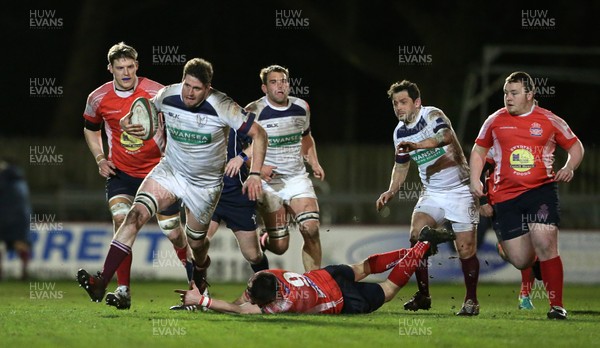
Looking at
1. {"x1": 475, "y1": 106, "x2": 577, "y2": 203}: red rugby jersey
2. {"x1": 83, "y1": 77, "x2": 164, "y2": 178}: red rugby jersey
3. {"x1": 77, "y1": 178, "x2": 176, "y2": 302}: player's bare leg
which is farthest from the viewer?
{"x1": 83, "y1": 77, "x2": 164, "y2": 178}: red rugby jersey

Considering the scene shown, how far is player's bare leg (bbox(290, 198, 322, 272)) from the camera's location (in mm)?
12977

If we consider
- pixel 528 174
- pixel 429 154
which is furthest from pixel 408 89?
pixel 528 174

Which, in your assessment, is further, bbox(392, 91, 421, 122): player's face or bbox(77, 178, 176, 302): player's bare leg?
bbox(392, 91, 421, 122): player's face

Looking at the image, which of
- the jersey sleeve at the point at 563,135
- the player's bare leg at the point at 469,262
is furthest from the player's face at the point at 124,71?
the jersey sleeve at the point at 563,135

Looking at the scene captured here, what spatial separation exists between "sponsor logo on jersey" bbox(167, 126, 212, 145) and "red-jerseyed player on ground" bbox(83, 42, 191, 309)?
2.79 ft

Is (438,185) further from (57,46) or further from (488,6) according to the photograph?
(57,46)

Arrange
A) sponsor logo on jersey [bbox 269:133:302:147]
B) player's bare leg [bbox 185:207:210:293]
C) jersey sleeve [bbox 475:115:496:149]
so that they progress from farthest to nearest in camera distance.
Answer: sponsor logo on jersey [bbox 269:133:302:147] → player's bare leg [bbox 185:207:210:293] → jersey sleeve [bbox 475:115:496:149]

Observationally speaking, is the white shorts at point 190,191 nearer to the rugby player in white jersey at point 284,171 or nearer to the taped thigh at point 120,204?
the taped thigh at point 120,204

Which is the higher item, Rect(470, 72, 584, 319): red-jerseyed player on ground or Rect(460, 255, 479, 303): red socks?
Rect(470, 72, 584, 319): red-jerseyed player on ground

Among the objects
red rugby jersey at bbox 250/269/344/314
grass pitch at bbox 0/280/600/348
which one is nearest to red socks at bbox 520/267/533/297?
grass pitch at bbox 0/280/600/348

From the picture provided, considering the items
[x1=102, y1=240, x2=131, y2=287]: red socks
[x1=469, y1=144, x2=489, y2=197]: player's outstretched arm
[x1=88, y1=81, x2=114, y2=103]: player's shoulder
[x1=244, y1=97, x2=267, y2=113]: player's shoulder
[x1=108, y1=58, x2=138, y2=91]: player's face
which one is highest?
[x1=108, y1=58, x2=138, y2=91]: player's face

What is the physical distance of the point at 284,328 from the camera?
999cm

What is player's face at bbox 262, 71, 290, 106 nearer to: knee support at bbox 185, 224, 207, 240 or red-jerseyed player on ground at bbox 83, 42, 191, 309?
red-jerseyed player on ground at bbox 83, 42, 191, 309

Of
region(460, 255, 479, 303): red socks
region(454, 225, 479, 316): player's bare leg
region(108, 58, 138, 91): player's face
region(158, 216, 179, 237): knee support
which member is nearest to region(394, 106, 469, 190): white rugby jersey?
region(454, 225, 479, 316): player's bare leg
